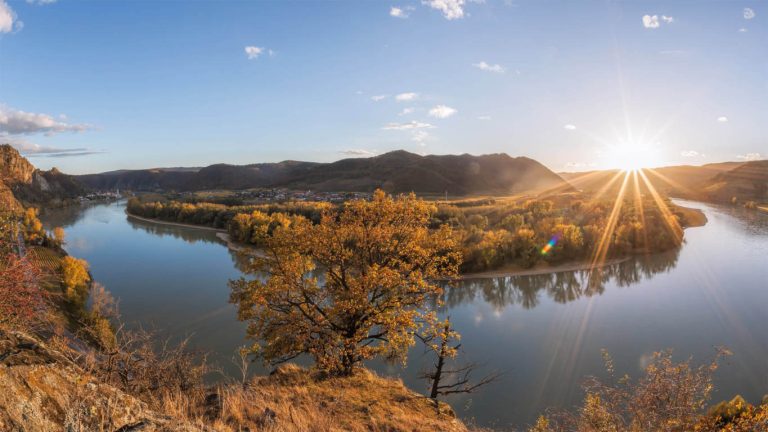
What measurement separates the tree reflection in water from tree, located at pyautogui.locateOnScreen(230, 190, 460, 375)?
1753cm

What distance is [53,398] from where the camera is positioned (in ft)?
9.78

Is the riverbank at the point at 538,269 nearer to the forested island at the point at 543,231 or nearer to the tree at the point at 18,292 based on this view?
the forested island at the point at 543,231

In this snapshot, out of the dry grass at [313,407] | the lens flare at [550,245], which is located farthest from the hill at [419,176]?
the dry grass at [313,407]

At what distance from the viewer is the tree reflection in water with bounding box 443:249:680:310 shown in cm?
3144

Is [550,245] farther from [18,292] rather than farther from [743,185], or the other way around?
[743,185]

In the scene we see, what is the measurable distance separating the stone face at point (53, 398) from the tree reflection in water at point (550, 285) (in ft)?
88.9

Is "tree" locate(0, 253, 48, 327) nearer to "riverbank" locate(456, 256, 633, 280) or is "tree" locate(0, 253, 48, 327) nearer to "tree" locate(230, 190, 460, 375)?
"tree" locate(230, 190, 460, 375)

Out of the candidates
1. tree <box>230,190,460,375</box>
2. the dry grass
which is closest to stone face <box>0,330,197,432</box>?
the dry grass

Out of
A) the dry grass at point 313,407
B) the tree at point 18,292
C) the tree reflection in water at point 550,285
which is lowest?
the tree reflection in water at point 550,285

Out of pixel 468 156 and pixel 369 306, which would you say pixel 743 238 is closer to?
pixel 369 306

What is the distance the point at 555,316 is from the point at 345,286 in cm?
1962

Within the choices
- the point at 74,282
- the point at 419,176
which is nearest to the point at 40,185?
the point at 419,176

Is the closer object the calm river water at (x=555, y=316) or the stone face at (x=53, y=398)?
the stone face at (x=53, y=398)

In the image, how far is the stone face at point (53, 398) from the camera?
2.76 metres
